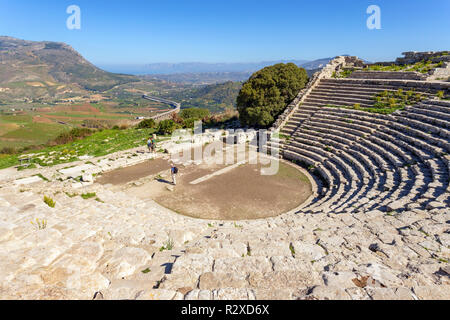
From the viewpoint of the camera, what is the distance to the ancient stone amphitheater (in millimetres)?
3059

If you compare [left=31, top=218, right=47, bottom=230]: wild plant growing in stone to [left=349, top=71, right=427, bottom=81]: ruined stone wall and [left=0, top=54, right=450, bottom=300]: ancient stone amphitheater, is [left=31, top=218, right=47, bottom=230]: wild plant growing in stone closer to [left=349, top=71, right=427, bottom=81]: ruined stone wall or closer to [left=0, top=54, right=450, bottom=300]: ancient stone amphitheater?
[left=0, top=54, right=450, bottom=300]: ancient stone amphitheater

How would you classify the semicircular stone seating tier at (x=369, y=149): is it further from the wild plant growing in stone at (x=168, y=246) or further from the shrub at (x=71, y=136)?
the shrub at (x=71, y=136)

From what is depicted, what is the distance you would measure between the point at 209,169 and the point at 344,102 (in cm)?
1187

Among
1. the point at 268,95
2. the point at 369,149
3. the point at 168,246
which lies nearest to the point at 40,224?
the point at 168,246

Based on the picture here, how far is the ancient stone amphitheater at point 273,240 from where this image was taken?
10.0ft

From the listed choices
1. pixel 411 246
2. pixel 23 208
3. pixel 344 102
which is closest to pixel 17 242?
pixel 23 208

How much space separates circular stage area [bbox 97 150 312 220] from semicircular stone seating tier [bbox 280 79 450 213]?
51.2 inches

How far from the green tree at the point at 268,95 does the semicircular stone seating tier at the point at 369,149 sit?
5.99ft

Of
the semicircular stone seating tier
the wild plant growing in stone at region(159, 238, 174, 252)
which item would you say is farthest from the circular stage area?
the wild plant growing in stone at region(159, 238, 174, 252)

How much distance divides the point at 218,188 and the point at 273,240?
6164 millimetres

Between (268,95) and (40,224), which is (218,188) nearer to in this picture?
(40,224)

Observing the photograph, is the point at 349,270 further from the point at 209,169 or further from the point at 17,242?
the point at 209,169

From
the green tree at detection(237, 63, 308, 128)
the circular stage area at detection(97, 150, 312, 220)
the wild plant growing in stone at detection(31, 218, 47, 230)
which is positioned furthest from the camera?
the green tree at detection(237, 63, 308, 128)

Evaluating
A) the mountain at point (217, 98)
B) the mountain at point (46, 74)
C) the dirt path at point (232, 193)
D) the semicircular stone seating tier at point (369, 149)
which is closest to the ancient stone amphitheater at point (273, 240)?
the semicircular stone seating tier at point (369, 149)
